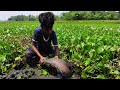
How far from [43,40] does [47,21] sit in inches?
15.3

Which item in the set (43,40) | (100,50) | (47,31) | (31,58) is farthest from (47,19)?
(100,50)

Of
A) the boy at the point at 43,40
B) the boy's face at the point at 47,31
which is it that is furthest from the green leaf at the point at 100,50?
the boy's face at the point at 47,31

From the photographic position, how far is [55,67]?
12.7ft

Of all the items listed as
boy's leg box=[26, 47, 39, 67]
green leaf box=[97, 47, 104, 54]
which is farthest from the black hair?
green leaf box=[97, 47, 104, 54]

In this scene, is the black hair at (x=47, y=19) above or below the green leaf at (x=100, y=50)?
above

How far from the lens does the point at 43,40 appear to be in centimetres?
428

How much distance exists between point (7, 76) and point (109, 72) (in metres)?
1.23

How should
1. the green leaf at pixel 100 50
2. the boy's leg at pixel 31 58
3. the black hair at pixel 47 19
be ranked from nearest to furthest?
the black hair at pixel 47 19, the boy's leg at pixel 31 58, the green leaf at pixel 100 50

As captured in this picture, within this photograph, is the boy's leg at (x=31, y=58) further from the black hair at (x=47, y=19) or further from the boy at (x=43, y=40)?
the black hair at (x=47, y=19)

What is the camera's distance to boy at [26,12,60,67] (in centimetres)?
400

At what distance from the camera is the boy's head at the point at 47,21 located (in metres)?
3.96

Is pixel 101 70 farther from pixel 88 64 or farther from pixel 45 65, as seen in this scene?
pixel 45 65
